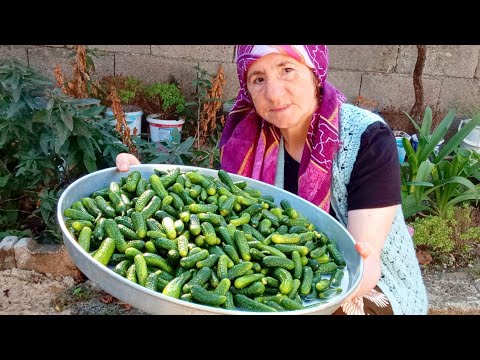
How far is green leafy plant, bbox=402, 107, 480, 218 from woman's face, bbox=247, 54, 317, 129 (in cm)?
213

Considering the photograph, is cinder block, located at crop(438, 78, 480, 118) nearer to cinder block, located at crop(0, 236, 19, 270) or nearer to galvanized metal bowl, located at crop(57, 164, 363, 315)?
galvanized metal bowl, located at crop(57, 164, 363, 315)

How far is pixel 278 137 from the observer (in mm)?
2975

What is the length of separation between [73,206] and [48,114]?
4.31ft

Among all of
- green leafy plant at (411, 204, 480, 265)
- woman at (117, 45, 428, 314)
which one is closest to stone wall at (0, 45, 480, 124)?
green leafy plant at (411, 204, 480, 265)

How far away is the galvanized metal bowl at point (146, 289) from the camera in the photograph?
156 centimetres

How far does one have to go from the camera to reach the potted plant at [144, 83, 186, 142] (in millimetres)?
5496

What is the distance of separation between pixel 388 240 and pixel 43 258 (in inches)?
101

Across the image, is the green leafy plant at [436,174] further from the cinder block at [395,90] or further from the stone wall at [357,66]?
the cinder block at [395,90]

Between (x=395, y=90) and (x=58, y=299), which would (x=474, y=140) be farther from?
(x=58, y=299)

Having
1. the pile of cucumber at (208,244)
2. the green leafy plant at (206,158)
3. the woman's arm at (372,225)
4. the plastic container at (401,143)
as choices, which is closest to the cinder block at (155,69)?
the green leafy plant at (206,158)

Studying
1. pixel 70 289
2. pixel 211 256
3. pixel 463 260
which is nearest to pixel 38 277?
pixel 70 289

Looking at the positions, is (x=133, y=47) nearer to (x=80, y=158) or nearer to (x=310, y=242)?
(x=80, y=158)

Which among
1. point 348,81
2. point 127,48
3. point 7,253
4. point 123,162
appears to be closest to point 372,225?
point 123,162

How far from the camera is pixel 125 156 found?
8.53 ft
